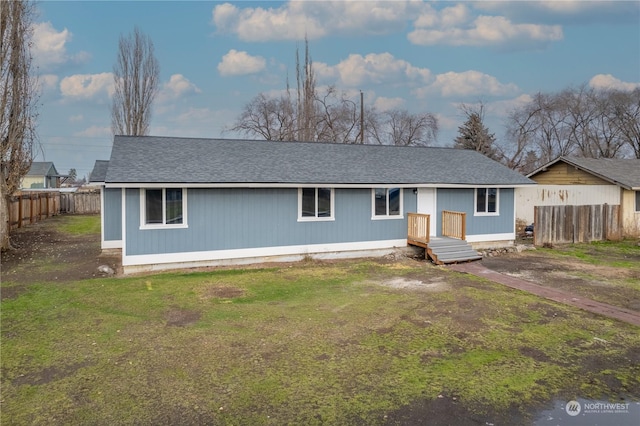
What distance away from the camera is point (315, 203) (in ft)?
43.0

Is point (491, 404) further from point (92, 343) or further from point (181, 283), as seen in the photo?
point (181, 283)

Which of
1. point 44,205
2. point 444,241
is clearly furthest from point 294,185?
point 44,205

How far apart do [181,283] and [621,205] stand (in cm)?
1857

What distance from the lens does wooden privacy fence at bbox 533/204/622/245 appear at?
16.0 meters

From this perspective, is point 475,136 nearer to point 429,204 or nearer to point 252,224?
point 429,204

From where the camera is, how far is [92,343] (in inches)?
242

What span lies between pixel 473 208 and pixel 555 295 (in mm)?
6585

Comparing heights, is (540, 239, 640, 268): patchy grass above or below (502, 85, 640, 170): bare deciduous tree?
below

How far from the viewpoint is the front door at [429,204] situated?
569 inches

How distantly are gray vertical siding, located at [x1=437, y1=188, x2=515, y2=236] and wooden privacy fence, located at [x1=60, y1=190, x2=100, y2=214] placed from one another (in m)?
27.1

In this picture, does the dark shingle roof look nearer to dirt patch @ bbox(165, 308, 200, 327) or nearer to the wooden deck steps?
the wooden deck steps

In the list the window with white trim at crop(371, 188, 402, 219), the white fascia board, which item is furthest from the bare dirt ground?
the window with white trim at crop(371, 188, 402, 219)

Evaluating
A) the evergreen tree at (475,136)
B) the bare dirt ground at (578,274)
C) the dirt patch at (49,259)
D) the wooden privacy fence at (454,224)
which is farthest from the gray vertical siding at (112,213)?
the evergreen tree at (475,136)

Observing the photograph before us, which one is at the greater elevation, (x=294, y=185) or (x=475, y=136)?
(x=475, y=136)
